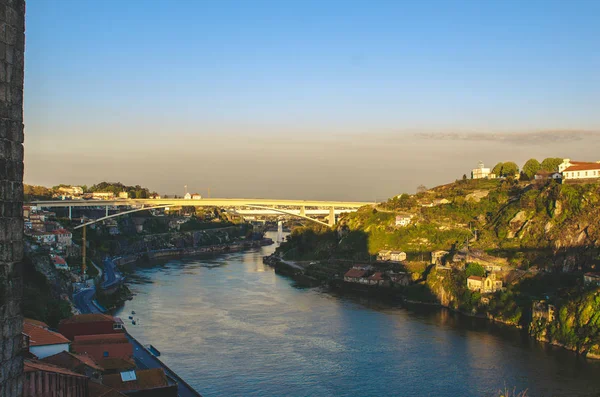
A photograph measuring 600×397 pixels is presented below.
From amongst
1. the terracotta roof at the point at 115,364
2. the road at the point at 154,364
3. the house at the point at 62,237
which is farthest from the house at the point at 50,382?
the house at the point at 62,237

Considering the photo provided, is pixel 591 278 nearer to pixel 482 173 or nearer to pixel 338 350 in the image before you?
pixel 338 350

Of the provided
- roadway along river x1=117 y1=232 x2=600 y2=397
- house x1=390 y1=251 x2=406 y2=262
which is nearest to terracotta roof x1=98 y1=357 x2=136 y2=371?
roadway along river x1=117 y1=232 x2=600 y2=397

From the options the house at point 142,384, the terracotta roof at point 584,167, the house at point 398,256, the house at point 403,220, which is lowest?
the house at point 142,384

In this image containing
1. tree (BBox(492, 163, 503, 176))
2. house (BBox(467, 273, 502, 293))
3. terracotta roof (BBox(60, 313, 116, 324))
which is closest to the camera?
terracotta roof (BBox(60, 313, 116, 324))

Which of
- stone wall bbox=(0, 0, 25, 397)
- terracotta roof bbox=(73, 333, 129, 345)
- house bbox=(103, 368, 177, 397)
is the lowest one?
house bbox=(103, 368, 177, 397)

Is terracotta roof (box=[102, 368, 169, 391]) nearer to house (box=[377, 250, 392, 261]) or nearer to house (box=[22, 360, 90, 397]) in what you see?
house (box=[22, 360, 90, 397])

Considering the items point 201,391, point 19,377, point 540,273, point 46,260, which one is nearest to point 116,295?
point 46,260

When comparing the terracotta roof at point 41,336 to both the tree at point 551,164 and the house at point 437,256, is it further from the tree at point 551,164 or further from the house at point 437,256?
the tree at point 551,164

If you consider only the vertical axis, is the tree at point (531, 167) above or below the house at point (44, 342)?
above
